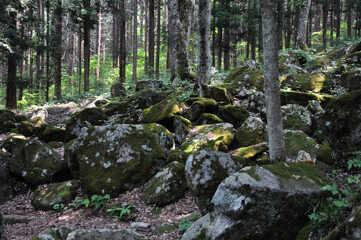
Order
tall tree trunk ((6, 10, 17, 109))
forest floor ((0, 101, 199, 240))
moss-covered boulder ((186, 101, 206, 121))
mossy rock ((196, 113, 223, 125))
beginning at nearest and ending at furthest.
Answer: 1. forest floor ((0, 101, 199, 240))
2. mossy rock ((196, 113, 223, 125))
3. moss-covered boulder ((186, 101, 206, 121))
4. tall tree trunk ((6, 10, 17, 109))

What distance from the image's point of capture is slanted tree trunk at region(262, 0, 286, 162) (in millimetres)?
4656

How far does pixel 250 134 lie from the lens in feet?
24.5

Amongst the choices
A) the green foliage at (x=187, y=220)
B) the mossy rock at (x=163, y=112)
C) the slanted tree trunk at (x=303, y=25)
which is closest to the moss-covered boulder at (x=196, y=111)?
the mossy rock at (x=163, y=112)

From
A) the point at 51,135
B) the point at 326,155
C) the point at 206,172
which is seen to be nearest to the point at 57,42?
the point at 51,135

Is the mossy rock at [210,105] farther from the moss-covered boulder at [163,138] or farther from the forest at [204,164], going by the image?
the moss-covered boulder at [163,138]

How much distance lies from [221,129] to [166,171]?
2484mm

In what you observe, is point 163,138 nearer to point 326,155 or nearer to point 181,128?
point 181,128

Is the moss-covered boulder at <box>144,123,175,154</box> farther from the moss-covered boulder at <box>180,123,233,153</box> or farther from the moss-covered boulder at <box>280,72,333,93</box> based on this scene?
the moss-covered boulder at <box>280,72,333,93</box>

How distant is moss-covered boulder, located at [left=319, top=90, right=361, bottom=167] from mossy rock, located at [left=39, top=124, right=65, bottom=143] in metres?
9.52

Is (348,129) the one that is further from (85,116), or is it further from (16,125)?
(16,125)

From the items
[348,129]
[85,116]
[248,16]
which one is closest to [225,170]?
[348,129]

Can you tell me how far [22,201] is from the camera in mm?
7000

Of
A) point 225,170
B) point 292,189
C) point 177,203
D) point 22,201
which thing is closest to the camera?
point 292,189

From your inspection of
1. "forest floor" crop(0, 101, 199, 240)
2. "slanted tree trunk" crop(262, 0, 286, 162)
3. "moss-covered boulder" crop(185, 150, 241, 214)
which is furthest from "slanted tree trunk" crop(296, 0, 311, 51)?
"forest floor" crop(0, 101, 199, 240)
